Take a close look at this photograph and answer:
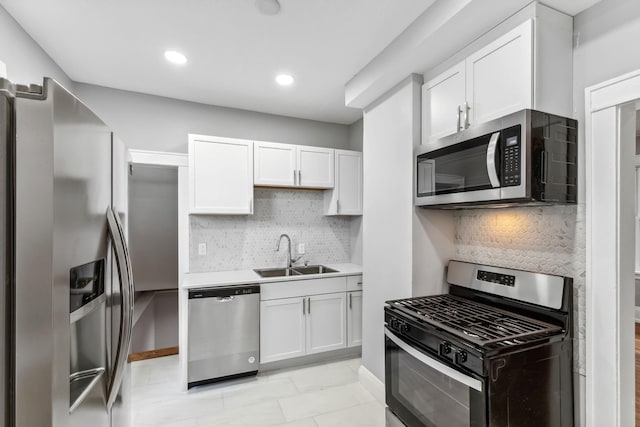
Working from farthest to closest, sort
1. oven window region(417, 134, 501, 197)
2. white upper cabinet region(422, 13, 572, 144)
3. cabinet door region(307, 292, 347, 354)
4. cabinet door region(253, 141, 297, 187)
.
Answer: cabinet door region(253, 141, 297, 187)
cabinet door region(307, 292, 347, 354)
oven window region(417, 134, 501, 197)
white upper cabinet region(422, 13, 572, 144)

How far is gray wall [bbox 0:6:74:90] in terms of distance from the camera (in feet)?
6.03

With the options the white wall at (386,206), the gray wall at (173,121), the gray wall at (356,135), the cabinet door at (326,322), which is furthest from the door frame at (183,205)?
the gray wall at (356,135)

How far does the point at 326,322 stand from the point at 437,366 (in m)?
1.74

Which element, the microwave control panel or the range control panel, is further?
the range control panel

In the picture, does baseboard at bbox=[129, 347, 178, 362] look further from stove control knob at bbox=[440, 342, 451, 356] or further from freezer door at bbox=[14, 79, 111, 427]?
stove control knob at bbox=[440, 342, 451, 356]

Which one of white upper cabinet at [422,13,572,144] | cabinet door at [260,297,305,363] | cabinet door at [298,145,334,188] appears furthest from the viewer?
cabinet door at [298,145,334,188]

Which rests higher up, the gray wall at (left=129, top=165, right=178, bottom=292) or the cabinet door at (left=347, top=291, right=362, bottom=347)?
the gray wall at (left=129, top=165, right=178, bottom=292)

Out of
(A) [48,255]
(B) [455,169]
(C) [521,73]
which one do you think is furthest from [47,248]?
(C) [521,73]

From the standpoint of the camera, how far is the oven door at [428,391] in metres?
1.35

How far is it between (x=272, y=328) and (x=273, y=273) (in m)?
0.68

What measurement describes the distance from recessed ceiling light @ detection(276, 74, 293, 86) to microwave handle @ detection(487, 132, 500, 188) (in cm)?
183

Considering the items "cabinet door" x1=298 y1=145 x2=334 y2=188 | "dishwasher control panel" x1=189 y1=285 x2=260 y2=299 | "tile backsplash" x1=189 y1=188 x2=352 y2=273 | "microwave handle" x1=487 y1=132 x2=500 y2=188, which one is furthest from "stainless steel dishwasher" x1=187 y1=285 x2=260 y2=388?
"microwave handle" x1=487 y1=132 x2=500 y2=188

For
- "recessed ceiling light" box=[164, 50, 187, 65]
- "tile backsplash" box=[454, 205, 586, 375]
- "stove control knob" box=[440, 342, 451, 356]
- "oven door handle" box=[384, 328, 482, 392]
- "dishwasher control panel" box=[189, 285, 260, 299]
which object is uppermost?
"recessed ceiling light" box=[164, 50, 187, 65]

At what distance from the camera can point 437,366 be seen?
1518mm
